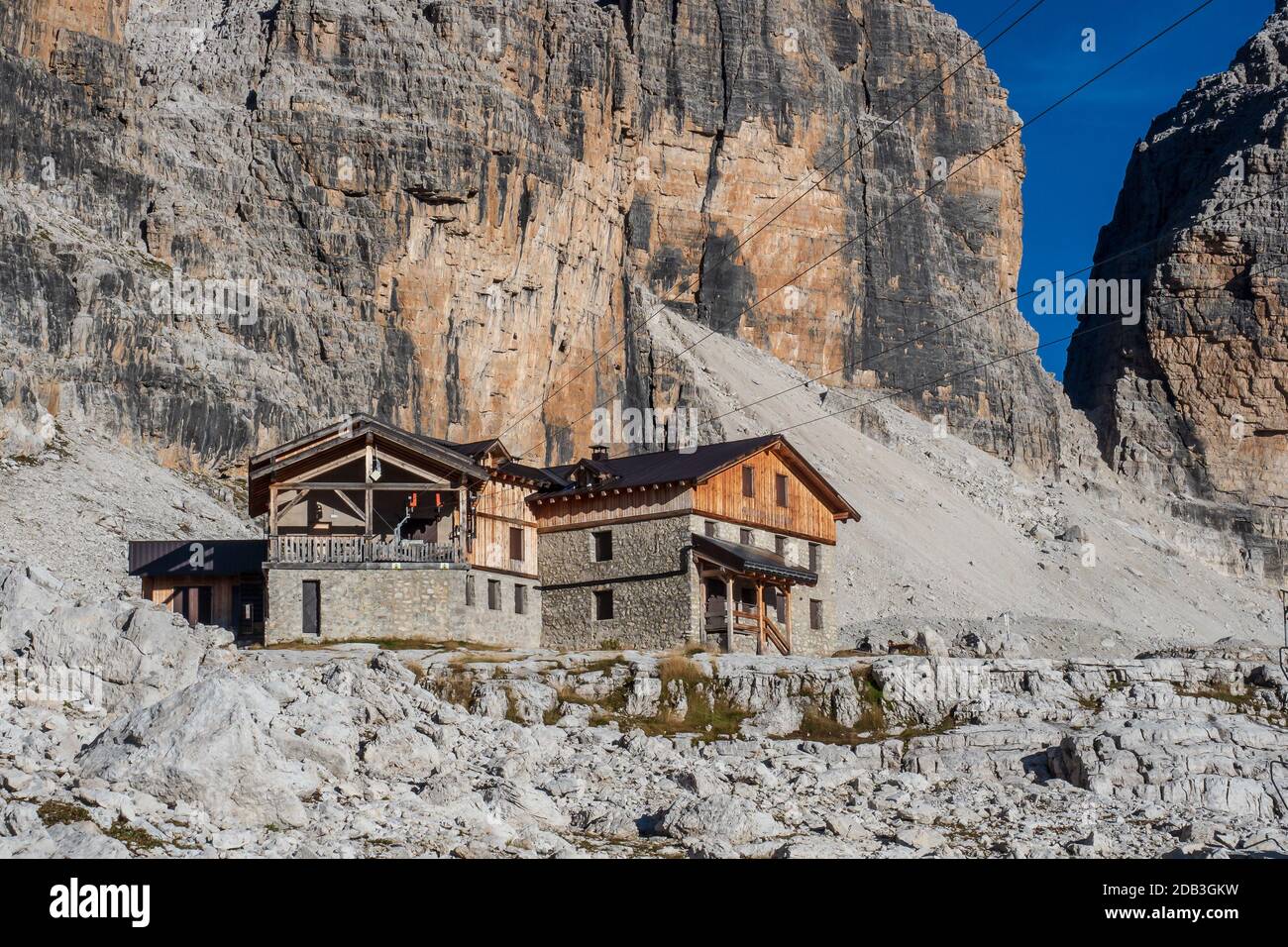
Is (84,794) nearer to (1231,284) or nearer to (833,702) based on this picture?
(833,702)

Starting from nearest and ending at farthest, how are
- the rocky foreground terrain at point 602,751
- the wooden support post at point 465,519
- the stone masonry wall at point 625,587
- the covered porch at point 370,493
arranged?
the rocky foreground terrain at point 602,751 → the covered porch at point 370,493 → the wooden support post at point 465,519 → the stone masonry wall at point 625,587

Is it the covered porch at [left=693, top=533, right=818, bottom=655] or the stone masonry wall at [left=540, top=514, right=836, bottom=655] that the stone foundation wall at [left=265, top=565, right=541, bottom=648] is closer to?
the stone masonry wall at [left=540, top=514, right=836, bottom=655]

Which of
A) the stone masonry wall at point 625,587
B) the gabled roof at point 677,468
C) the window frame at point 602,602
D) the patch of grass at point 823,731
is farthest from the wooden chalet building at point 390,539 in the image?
the patch of grass at point 823,731

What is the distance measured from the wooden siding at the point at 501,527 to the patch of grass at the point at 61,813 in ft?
92.4

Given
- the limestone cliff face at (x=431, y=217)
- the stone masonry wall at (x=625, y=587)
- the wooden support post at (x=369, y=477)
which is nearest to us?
the wooden support post at (x=369, y=477)

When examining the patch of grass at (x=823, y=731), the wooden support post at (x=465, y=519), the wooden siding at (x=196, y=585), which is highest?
the wooden support post at (x=465, y=519)

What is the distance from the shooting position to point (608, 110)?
5054 inches

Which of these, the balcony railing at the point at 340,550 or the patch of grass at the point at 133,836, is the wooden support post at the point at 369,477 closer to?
the balcony railing at the point at 340,550

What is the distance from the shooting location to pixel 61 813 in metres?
23.5

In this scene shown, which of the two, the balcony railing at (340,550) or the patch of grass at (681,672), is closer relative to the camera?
the patch of grass at (681,672)

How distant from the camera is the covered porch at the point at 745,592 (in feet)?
169

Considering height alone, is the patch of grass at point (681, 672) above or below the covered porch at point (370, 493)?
below

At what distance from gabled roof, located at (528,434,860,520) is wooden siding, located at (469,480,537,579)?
1.24 metres

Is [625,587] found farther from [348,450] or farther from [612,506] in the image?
[348,450]
